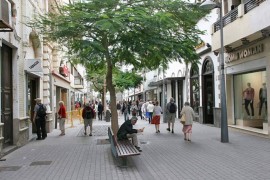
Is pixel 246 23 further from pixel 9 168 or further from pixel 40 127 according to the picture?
pixel 9 168

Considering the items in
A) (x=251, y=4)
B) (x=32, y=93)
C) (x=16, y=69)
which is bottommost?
(x=32, y=93)

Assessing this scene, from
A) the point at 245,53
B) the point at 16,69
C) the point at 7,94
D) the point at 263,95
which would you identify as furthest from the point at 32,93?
the point at 263,95

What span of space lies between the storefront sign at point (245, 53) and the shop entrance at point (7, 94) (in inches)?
396

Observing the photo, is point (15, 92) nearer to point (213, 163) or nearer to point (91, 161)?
point (91, 161)

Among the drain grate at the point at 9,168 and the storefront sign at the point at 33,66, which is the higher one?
the storefront sign at the point at 33,66

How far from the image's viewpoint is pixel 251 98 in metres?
18.5

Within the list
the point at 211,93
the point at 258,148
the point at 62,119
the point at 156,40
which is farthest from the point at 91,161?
the point at 211,93

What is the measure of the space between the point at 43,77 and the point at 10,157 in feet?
29.7

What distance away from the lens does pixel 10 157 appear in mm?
11875

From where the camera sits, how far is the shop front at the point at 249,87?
16406 mm

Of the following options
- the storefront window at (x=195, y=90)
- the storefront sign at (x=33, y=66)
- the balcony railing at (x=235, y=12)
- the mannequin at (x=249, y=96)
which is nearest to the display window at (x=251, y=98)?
the mannequin at (x=249, y=96)

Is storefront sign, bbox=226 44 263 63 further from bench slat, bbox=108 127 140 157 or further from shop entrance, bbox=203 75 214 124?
bench slat, bbox=108 127 140 157

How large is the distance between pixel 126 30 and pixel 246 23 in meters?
6.28

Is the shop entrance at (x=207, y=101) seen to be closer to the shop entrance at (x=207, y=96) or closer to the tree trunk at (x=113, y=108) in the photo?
the shop entrance at (x=207, y=96)
